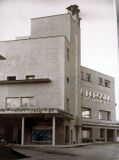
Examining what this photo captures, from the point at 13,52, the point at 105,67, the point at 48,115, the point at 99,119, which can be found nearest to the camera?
the point at 105,67

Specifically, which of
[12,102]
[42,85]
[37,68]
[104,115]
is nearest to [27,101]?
[12,102]

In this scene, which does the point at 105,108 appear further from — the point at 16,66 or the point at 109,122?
the point at 16,66

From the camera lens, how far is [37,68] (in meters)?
9.37

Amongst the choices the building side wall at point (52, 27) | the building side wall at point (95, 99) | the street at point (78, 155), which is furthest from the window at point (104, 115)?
the street at point (78, 155)

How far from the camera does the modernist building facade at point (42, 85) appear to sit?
28.9ft

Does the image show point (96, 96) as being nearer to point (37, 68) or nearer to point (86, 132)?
point (86, 132)

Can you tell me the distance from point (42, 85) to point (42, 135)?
54.8 inches

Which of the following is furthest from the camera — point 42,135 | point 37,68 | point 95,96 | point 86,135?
point 95,96

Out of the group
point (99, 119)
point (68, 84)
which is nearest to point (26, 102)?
point (68, 84)

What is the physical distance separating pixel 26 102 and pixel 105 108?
5.47 metres

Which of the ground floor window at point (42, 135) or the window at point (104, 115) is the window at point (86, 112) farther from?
the ground floor window at point (42, 135)

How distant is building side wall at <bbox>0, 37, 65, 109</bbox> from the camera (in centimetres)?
910

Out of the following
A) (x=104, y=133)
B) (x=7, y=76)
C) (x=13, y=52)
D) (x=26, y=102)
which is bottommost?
(x=104, y=133)

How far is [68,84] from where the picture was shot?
970 centimetres
